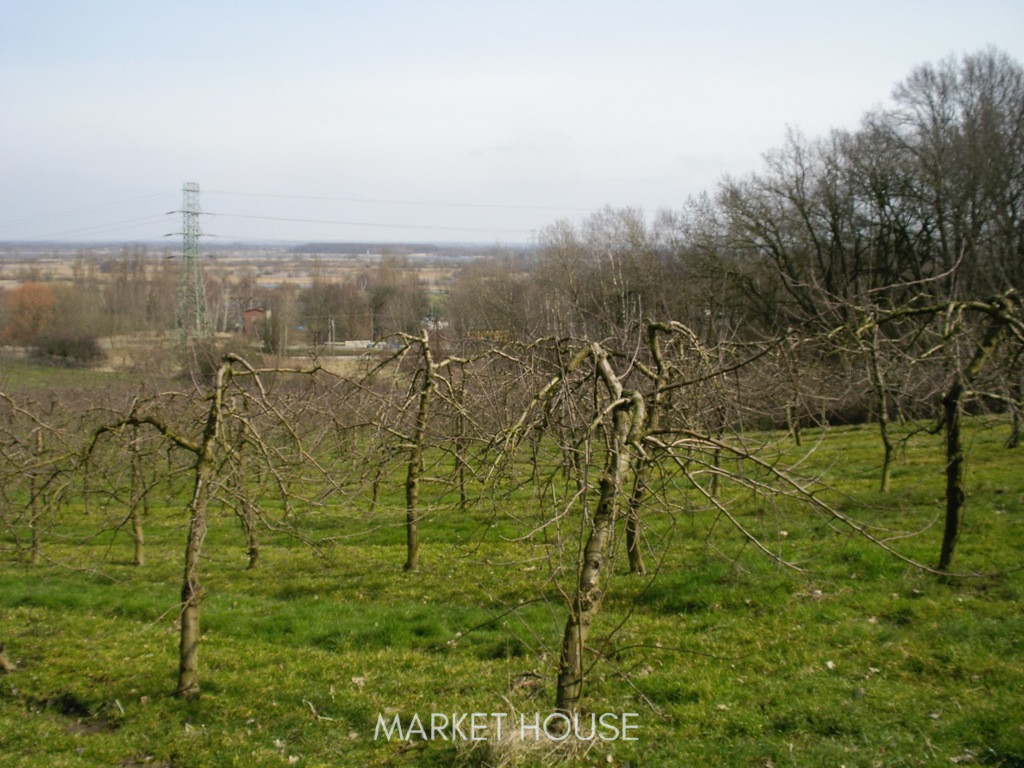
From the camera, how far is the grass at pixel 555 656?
5.56 m

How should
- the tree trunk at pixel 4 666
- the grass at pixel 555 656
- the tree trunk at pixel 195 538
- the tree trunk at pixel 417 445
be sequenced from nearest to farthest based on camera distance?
the grass at pixel 555 656, the tree trunk at pixel 195 538, the tree trunk at pixel 4 666, the tree trunk at pixel 417 445

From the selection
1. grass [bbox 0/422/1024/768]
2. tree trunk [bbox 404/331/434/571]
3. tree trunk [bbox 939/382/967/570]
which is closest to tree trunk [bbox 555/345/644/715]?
grass [bbox 0/422/1024/768]

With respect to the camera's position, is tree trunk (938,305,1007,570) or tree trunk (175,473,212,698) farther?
tree trunk (938,305,1007,570)

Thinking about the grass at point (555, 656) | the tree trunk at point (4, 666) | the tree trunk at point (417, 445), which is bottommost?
the tree trunk at point (4, 666)

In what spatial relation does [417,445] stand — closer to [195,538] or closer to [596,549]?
[195,538]

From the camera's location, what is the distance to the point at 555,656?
289 inches

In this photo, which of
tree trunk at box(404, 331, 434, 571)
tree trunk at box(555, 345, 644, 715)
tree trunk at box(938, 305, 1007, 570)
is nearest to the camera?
tree trunk at box(555, 345, 644, 715)

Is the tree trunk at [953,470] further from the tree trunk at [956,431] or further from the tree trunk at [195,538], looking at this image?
the tree trunk at [195,538]

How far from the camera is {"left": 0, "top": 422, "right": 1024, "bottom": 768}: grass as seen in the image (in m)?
5.56

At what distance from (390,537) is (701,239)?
2466cm

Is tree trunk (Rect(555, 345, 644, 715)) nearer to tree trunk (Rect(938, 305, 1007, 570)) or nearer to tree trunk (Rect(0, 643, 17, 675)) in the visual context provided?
tree trunk (Rect(938, 305, 1007, 570))

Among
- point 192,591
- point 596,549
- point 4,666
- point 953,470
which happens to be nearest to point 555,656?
point 596,549

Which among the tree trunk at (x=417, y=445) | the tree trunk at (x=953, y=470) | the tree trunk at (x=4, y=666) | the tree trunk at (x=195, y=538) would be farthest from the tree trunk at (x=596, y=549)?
the tree trunk at (x=4, y=666)

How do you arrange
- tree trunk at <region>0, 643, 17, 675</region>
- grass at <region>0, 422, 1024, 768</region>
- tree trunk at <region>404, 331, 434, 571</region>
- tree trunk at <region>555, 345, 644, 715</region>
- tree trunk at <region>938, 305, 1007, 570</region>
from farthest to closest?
tree trunk at <region>404, 331, 434, 571</region> → tree trunk at <region>0, 643, 17, 675</region> → tree trunk at <region>938, 305, 1007, 570</region> → grass at <region>0, 422, 1024, 768</region> → tree trunk at <region>555, 345, 644, 715</region>
